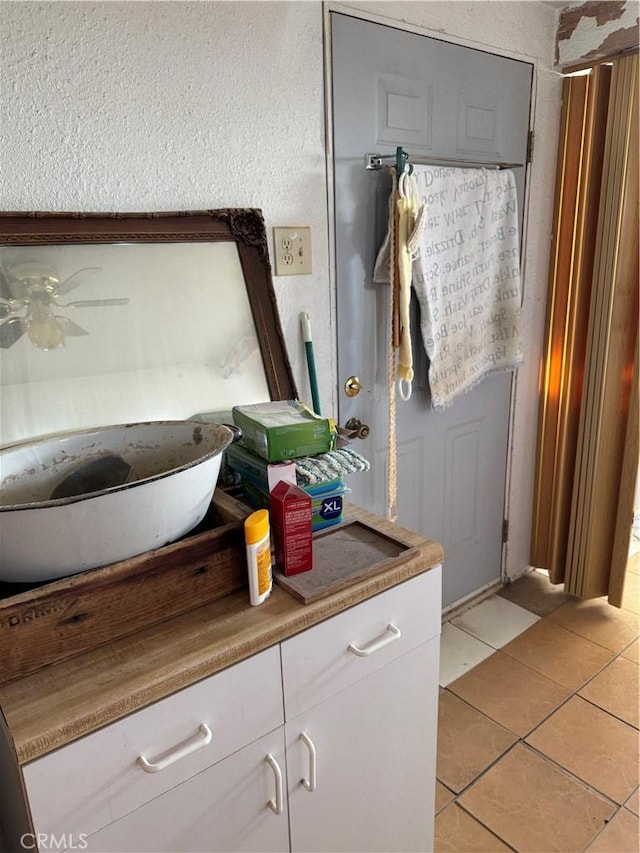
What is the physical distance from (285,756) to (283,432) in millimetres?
522

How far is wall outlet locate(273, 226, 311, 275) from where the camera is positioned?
1393 millimetres

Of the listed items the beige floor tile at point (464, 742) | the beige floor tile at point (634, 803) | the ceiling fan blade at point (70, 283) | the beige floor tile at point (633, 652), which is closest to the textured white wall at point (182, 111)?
the ceiling fan blade at point (70, 283)

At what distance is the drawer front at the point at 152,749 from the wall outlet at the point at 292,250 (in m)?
0.88

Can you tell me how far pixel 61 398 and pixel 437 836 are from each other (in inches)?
52.1

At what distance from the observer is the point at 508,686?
6.24 ft

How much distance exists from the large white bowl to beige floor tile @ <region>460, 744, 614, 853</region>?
1.15m

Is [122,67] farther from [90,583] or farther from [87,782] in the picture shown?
[87,782]

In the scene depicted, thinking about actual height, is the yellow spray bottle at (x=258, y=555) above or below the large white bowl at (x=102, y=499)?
below

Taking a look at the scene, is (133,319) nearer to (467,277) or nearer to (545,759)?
(467,277)

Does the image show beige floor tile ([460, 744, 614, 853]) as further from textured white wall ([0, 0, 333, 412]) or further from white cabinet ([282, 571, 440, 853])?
textured white wall ([0, 0, 333, 412])

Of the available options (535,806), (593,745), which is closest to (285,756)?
(535,806)

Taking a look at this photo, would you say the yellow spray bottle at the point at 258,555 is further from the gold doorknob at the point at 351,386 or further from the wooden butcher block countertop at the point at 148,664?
the gold doorknob at the point at 351,386

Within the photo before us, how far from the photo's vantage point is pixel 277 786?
0.93m

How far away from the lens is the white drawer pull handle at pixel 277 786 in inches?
36.2
